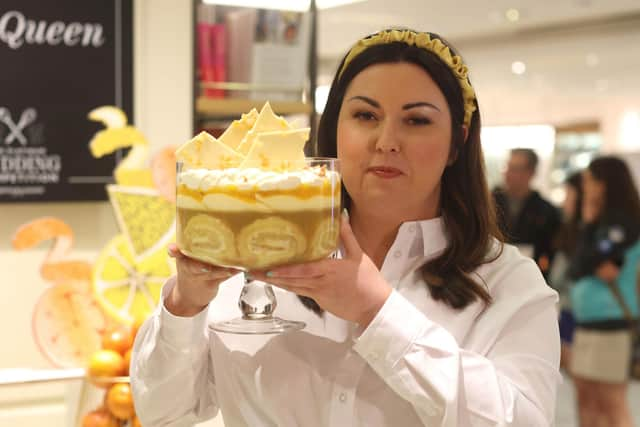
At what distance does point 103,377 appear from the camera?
1963mm

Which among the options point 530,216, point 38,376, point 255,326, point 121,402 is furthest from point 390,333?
point 530,216

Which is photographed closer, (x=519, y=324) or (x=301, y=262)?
(x=301, y=262)

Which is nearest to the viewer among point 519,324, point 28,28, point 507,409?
point 507,409

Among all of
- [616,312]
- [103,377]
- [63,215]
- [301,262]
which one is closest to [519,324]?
[301,262]

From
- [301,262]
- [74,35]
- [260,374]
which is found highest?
[74,35]

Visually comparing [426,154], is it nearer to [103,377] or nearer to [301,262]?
[301,262]

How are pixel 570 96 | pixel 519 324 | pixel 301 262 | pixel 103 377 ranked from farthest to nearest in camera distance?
pixel 570 96, pixel 103 377, pixel 519 324, pixel 301 262

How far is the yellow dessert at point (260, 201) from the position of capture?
3.55 feet

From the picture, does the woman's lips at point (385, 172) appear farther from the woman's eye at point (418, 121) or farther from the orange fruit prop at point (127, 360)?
the orange fruit prop at point (127, 360)

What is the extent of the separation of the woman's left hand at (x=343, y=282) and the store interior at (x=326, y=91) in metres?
0.91

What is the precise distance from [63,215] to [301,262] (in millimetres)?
1802

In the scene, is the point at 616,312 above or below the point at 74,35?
below

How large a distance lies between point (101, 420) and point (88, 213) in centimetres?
94

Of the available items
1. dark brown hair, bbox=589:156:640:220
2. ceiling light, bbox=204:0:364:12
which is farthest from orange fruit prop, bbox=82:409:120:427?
dark brown hair, bbox=589:156:640:220
